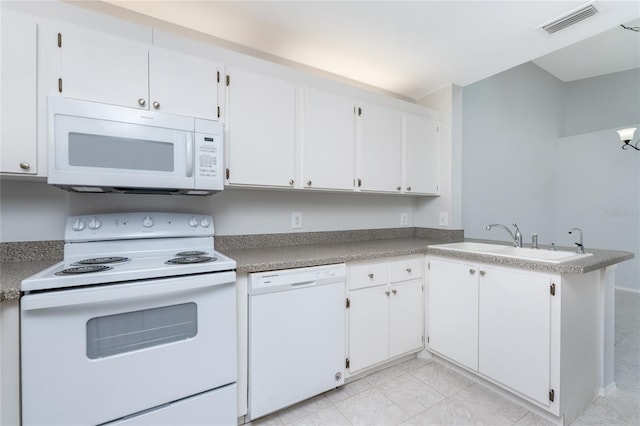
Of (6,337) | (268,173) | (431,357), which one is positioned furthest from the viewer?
(431,357)

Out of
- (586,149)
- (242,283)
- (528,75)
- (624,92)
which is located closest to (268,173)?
(242,283)

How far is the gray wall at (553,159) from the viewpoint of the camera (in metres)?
3.18

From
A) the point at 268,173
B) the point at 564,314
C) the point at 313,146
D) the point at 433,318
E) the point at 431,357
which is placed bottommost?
the point at 431,357

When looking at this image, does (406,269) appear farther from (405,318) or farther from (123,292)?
(123,292)

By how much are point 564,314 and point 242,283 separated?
1690 mm

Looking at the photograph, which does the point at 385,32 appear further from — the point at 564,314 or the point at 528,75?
the point at 528,75

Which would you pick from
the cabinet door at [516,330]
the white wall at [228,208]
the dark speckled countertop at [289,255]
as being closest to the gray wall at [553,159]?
the white wall at [228,208]

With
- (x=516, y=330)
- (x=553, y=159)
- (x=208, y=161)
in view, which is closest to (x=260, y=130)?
(x=208, y=161)

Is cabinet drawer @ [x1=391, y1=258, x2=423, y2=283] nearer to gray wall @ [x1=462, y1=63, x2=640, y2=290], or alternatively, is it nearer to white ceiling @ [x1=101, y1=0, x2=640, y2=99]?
gray wall @ [x1=462, y1=63, x2=640, y2=290]

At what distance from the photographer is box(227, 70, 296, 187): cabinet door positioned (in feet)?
5.70

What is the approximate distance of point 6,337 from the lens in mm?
1010

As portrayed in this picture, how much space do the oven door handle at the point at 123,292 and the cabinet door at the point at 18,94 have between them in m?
0.65

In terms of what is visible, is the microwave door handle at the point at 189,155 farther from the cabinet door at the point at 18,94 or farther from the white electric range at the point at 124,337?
the cabinet door at the point at 18,94

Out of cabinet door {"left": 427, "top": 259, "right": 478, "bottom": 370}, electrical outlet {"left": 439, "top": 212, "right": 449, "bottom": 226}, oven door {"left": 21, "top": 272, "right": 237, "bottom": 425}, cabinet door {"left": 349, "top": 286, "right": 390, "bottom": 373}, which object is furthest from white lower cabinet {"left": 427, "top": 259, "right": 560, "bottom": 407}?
oven door {"left": 21, "top": 272, "right": 237, "bottom": 425}
